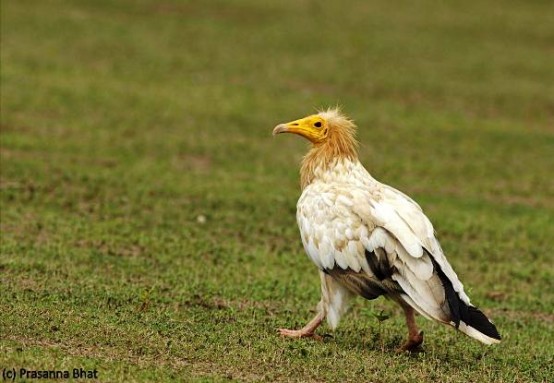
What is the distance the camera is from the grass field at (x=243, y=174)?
9.08 metres

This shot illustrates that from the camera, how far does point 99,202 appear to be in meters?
15.0

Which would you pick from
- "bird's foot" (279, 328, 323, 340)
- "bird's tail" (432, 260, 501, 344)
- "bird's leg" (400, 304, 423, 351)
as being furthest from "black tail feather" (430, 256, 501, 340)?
"bird's foot" (279, 328, 323, 340)

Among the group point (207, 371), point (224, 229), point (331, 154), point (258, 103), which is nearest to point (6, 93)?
point (258, 103)

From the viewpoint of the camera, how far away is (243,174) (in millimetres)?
17906

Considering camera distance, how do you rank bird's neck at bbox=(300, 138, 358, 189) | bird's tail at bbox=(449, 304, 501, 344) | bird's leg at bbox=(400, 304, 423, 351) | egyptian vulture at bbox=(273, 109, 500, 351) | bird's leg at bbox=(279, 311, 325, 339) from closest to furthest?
bird's tail at bbox=(449, 304, 501, 344) → egyptian vulture at bbox=(273, 109, 500, 351) → bird's leg at bbox=(400, 304, 423, 351) → bird's leg at bbox=(279, 311, 325, 339) → bird's neck at bbox=(300, 138, 358, 189)

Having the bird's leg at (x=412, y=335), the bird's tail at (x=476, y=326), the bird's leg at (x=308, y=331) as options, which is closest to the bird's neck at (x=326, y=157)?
the bird's leg at (x=308, y=331)

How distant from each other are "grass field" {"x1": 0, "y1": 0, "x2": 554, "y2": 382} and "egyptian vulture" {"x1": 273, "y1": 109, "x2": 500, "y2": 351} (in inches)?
19.2

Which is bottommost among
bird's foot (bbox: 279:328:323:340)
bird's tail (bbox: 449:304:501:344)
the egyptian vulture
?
bird's foot (bbox: 279:328:323:340)

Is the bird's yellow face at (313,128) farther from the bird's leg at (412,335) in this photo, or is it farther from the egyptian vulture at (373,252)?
the bird's leg at (412,335)

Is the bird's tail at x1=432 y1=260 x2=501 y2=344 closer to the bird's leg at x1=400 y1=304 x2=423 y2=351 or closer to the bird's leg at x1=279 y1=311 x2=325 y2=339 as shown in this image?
the bird's leg at x1=400 y1=304 x2=423 y2=351

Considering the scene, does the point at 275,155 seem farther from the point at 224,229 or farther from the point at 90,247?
the point at 90,247

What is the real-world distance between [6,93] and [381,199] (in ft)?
44.6

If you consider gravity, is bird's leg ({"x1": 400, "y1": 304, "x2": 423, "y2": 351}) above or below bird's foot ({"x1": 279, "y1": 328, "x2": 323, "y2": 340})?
above

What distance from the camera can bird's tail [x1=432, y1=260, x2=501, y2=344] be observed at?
845 cm
